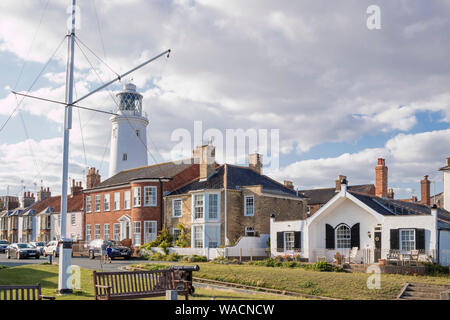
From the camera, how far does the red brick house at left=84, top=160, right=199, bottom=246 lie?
4447cm

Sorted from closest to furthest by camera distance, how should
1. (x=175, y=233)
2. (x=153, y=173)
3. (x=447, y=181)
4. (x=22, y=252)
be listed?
(x=22, y=252) < (x=175, y=233) < (x=153, y=173) < (x=447, y=181)

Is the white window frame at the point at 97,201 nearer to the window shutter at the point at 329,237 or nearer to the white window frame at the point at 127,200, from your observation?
the white window frame at the point at 127,200

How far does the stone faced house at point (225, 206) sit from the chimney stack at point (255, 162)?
3.30m

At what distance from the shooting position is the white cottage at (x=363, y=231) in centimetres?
2861

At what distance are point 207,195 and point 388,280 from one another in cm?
Answer: 1875

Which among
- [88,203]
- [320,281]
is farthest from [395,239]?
[88,203]

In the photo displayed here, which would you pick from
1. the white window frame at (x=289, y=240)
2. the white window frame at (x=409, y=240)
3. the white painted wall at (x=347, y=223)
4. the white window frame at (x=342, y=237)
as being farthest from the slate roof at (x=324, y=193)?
the white window frame at (x=409, y=240)

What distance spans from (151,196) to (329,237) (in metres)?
17.2

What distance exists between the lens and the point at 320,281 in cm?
2391

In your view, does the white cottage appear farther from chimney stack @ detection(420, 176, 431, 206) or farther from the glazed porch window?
chimney stack @ detection(420, 176, 431, 206)

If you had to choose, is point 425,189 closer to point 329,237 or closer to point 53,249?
point 329,237

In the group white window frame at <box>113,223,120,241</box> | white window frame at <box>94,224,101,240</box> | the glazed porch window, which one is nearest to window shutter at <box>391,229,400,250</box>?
the glazed porch window
